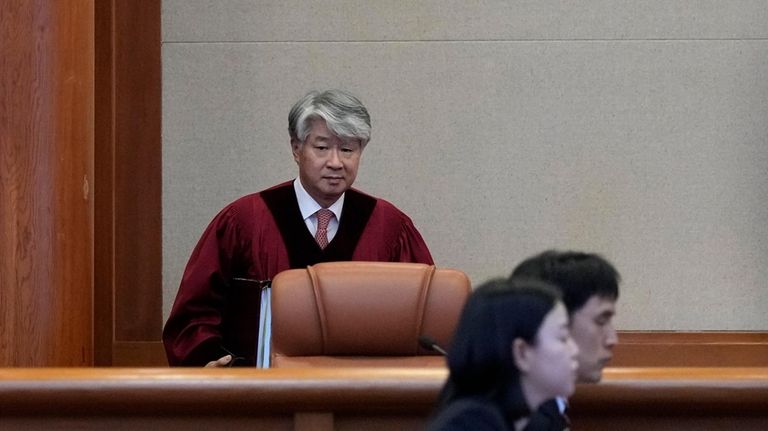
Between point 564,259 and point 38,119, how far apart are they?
2.22 m

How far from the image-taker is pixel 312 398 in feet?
8.68

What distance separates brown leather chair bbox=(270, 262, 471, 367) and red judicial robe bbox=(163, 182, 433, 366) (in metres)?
1.02

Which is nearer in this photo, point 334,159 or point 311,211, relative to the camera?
point 334,159

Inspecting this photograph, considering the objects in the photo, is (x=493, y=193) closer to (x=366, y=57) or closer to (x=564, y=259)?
(x=366, y=57)

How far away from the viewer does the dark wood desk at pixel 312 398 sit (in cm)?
263

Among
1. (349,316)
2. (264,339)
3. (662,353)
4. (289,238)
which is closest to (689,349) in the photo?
(662,353)

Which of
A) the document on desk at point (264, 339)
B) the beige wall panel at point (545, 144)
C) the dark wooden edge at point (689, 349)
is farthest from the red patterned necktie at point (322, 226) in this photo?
the dark wooden edge at point (689, 349)

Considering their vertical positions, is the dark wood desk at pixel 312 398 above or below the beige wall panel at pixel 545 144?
below

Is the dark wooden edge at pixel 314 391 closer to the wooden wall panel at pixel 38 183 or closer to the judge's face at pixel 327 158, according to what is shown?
the wooden wall panel at pixel 38 183

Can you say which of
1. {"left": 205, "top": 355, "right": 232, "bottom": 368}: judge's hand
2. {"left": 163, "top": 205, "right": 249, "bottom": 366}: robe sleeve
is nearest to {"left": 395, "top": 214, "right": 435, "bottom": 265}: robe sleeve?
{"left": 163, "top": 205, "right": 249, "bottom": 366}: robe sleeve

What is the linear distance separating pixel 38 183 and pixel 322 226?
956mm

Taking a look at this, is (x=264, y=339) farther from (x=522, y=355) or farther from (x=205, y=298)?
(x=522, y=355)

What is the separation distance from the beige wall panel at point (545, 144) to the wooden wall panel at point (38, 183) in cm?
135

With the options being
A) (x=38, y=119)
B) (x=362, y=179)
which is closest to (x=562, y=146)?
(x=362, y=179)
